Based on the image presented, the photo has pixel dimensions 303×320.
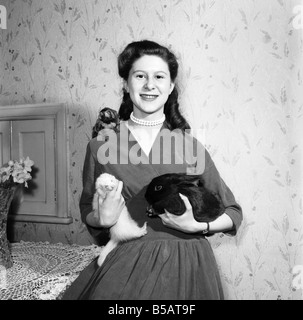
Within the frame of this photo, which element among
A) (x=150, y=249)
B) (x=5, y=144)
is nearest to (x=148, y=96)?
(x=150, y=249)

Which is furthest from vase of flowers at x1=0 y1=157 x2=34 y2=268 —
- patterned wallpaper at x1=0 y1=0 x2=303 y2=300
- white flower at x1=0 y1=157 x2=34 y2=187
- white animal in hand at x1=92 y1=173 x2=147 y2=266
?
white animal in hand at x1=92 y1=173 x2=147 y2=266

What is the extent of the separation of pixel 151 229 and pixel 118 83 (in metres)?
0.35

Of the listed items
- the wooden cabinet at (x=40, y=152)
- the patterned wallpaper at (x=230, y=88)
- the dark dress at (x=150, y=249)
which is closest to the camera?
the dark dress at (x=150, y=249)

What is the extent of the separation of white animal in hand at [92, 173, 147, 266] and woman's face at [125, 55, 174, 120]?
0.15 m

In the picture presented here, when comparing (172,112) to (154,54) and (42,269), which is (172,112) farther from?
(42,269)

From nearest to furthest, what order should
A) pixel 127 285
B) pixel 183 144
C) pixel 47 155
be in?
1. pixel 127 285
2. pixel 183 144
3. pixel 47 155

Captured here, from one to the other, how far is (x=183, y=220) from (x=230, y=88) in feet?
1.05

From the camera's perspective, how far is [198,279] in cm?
75

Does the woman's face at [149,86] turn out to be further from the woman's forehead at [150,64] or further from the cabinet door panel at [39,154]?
the cabinet door panel at [39,154]

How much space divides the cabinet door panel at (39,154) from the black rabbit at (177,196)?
31 cm

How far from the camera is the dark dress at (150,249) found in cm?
73

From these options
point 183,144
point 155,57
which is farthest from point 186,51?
point 183,144

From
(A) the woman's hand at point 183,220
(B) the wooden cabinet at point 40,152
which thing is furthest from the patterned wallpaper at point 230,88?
(A) the woman's hand at point 183,220
